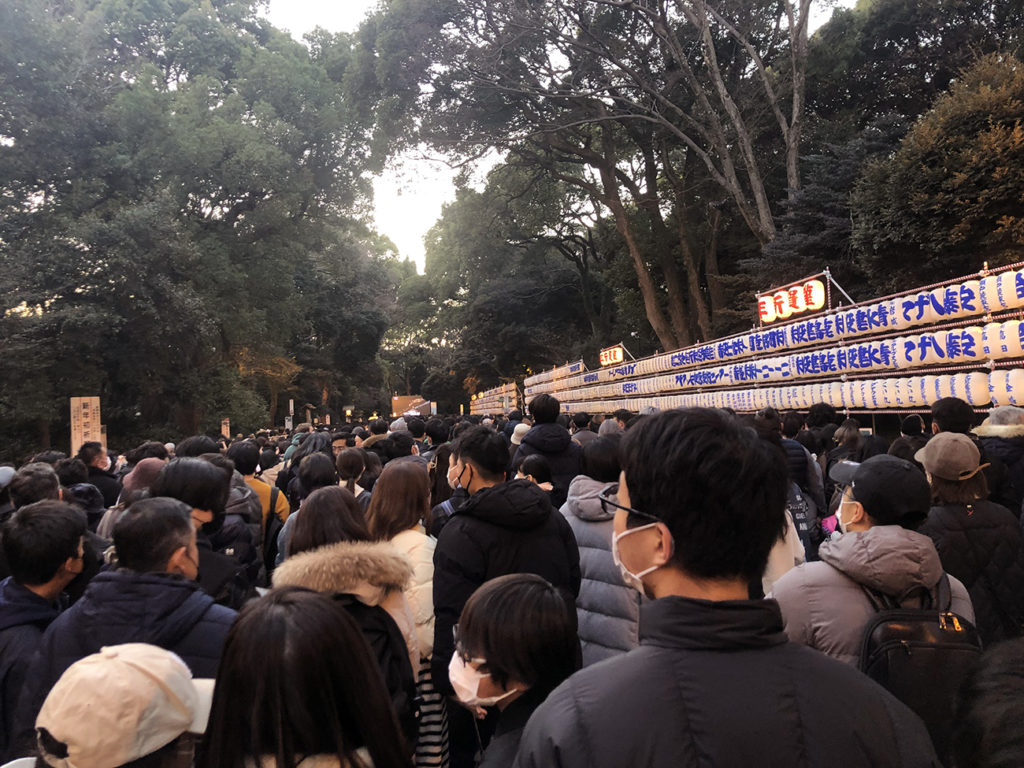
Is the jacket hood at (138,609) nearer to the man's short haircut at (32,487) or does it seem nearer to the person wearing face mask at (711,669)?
the person wearing face mask at (711,669)

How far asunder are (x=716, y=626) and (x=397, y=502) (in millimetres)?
2391

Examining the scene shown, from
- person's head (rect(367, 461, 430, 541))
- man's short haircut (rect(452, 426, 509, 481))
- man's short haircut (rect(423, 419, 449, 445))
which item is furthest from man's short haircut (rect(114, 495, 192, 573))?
man's short haircut (rect(423, 419, 449, 445))

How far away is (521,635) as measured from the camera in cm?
186

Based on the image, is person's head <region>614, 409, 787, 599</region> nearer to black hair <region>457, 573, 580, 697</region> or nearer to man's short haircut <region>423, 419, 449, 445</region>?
black hair <region>457, 573, 580, 697</region>

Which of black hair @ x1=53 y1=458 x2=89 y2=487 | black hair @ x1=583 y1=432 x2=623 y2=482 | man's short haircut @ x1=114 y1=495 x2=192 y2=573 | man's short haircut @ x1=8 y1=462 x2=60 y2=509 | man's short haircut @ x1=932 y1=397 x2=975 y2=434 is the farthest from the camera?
black hair @ x1=53 y1=458 x2=89 y2=487

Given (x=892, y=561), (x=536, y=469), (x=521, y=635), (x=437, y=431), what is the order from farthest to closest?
(x=437, y=431) → (x=536, y=469) → (x=892, y=561) → (x=521, y=635)

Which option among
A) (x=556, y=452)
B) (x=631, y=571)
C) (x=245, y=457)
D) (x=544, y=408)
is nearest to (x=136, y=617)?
(x=631, y=571)

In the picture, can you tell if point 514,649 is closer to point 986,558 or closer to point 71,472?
point 986,558

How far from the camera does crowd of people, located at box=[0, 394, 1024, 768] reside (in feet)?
3.55

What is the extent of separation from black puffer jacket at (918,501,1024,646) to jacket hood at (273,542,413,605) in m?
2.15

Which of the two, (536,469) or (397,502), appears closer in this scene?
(397,502)

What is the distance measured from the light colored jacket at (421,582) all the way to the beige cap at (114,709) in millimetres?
1512

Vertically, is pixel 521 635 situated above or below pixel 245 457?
below

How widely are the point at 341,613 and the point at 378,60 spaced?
64.4ft
